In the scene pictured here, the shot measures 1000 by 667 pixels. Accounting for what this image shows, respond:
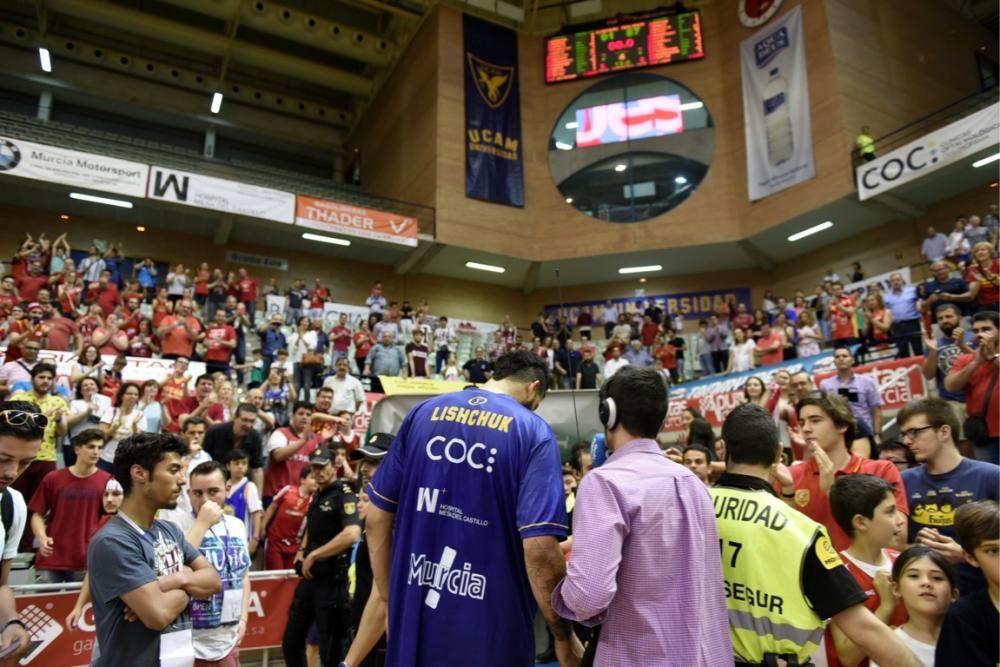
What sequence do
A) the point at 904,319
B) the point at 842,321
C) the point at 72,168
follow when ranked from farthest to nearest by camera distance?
1. the point at 72,168
2. the point at 842,321
3. the point at 904,319

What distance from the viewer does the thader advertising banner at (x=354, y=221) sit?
63.4 ft

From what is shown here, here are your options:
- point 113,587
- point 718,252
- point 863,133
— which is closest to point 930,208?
point 863,133

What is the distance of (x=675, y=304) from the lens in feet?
77.3

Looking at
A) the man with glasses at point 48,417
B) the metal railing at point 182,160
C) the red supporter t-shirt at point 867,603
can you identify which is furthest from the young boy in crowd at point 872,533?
the metal railing at point 182,160

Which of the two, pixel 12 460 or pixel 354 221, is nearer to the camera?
pixel 12 460

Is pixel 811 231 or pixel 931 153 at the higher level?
pixel 931 153

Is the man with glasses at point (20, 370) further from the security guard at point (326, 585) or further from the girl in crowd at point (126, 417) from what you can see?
the security guard at point (326, 585)

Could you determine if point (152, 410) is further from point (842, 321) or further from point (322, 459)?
point (842, 321)

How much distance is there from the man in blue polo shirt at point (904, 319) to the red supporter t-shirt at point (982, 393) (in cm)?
570

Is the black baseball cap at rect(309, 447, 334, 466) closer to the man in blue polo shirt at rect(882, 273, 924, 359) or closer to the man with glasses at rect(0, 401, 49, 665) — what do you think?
the man with glasses at rect(0, 401, 49, 665)

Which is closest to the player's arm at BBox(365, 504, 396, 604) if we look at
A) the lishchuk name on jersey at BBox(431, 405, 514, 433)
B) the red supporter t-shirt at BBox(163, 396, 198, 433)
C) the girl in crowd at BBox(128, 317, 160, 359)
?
the lishchuk name on jersey at BBox(431, 405, 514, 433)

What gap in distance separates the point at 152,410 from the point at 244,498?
2640 millimetres

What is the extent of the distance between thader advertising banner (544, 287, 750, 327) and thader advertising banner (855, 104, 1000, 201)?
21.1ft

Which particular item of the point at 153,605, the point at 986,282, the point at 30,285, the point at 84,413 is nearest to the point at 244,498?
the point at 84,413
